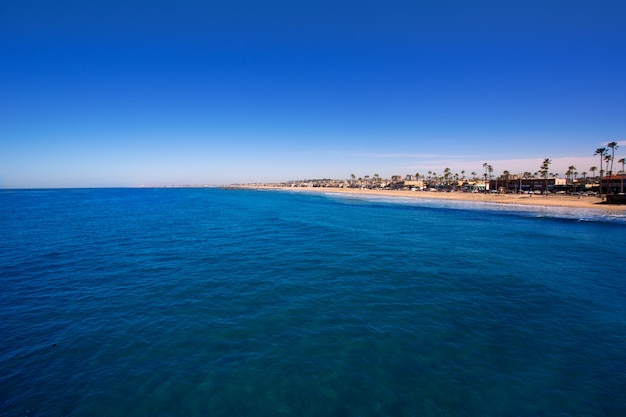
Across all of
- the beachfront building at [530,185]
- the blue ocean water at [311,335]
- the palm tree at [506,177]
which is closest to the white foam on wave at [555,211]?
the blue ocean water at [311,335]

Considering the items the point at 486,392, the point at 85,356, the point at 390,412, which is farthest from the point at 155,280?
the point at 486,392

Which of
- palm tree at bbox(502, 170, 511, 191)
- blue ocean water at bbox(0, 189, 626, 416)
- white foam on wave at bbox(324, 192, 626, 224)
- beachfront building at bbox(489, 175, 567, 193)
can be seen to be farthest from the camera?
palm tree at bbox(502, 170, 511, 191)

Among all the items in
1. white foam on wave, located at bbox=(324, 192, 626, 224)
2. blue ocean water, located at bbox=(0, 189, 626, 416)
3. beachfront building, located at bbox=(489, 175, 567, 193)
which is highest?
beachfront building, located at bbox=(489, 175, 567, 193)

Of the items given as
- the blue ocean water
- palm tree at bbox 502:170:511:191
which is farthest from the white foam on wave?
palm tree at bbox 502:170:511:191

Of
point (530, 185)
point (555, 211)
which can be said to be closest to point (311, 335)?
point (555, 211)

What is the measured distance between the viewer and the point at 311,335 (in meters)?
10.3

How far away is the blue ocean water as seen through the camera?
24.1ft

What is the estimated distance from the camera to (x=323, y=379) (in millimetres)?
8031

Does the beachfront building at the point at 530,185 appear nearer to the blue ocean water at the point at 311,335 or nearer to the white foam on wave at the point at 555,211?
the white foam on wave at the point at 555,211

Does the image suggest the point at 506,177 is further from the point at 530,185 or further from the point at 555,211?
the point at 555,211

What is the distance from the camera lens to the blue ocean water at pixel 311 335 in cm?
736

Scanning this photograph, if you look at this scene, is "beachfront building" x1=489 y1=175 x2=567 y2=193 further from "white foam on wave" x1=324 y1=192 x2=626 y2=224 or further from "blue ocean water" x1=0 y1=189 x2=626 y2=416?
"blue ocean water" x1=0 y1=189 x2=626 y2=416

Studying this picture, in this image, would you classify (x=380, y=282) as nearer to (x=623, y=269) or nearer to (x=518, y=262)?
(x=518, y=262)

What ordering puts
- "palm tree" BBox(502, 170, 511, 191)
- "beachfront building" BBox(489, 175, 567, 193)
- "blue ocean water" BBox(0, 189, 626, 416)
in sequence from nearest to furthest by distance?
"blue ocean water" BBox(0, 189, 626, 416) < "beachfront building" BBox(489, 175, 567, 193) < "palm tree" BBox(502, 170, 511, 191)
